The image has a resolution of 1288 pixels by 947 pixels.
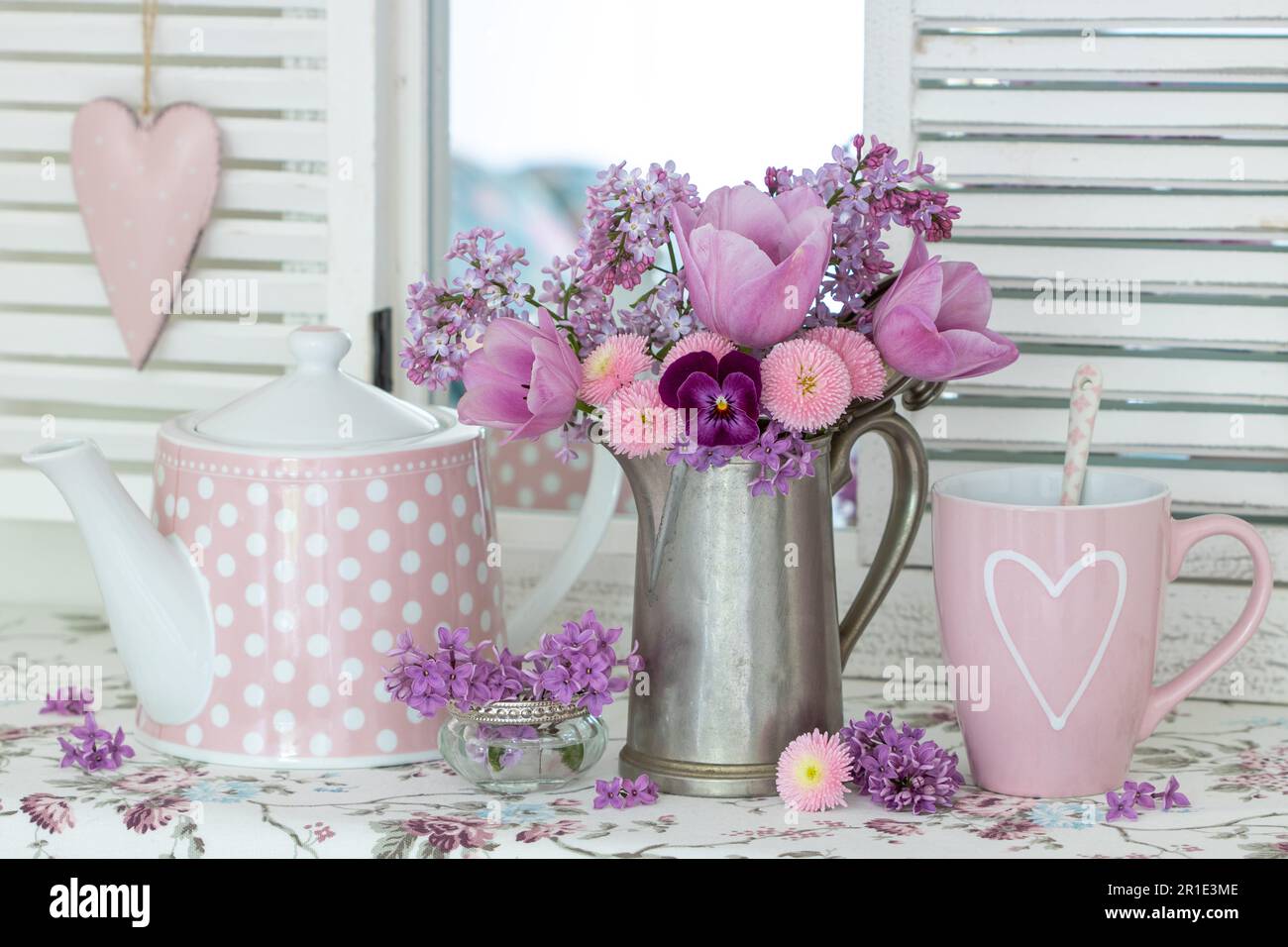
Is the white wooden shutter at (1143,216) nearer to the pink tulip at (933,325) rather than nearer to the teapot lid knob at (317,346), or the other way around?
the pink tulip at (933,325)

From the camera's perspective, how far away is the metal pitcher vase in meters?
0.75

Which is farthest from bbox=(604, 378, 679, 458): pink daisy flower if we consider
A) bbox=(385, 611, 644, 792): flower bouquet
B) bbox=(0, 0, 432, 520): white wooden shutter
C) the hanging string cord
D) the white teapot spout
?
the hanging string cord

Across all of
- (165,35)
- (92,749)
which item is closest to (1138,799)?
(92,749)

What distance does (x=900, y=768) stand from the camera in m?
0.76

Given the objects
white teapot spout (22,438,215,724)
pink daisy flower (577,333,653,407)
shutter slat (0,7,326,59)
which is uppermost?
shutter slat (0,7,326,59)

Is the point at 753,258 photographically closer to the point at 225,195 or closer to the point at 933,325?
the point at 933,325

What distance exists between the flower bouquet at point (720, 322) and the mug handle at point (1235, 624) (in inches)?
5.4

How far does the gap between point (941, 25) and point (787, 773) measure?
0.49 metres

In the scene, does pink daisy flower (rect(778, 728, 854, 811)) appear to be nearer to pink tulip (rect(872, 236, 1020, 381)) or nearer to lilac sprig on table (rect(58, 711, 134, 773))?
pink tulip (rect(872, 236, 1020, 381))

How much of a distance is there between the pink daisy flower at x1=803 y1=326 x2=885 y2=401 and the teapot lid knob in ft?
0.91

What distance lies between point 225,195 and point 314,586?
1.23ft

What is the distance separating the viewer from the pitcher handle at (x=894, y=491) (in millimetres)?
774

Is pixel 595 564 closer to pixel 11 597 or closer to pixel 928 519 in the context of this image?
pixel 928 519

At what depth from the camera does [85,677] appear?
3.20 feet
